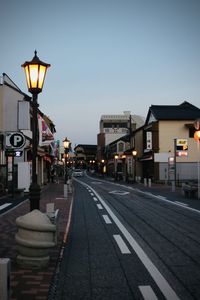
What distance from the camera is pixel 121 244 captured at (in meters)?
8.23

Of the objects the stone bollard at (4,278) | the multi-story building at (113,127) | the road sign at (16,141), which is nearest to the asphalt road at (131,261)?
the stone bollard at (4,278)

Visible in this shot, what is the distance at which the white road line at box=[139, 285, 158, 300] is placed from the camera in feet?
15.7

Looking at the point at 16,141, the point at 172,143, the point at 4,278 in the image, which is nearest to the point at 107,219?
the point at 16,141

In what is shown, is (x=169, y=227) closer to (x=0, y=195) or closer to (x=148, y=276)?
(x=148, y=276)

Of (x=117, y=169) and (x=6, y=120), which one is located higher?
(x=6, y=120)

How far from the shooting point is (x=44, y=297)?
15.7 ft

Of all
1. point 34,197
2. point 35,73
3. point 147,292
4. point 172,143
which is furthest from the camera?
point 172,143

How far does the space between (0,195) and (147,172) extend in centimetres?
3135

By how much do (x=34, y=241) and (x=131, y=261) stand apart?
1.98 m

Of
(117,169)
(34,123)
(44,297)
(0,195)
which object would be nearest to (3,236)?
(34,123)

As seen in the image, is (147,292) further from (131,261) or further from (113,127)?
(113,127)

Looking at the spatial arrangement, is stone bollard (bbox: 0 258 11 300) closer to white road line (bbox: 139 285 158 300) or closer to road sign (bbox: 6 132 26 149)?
white road line (bbox: 139 285 158 300)

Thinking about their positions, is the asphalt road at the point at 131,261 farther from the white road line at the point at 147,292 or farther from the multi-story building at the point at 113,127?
the multi-story building at the point at 113,127

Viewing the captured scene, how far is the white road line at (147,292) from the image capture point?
4.78 m
